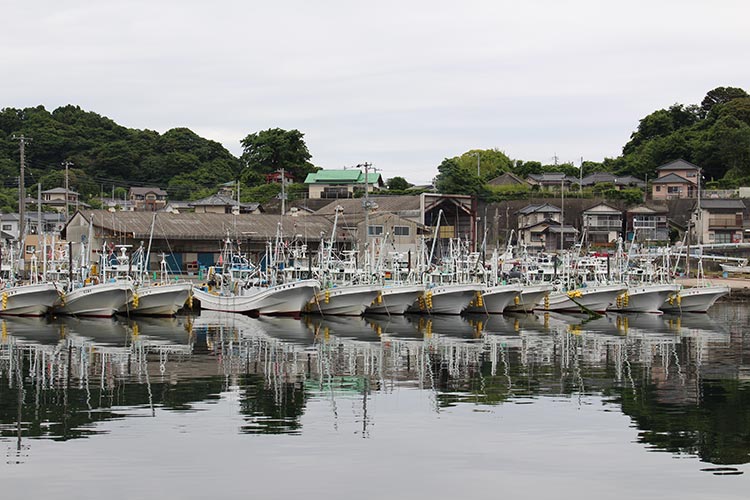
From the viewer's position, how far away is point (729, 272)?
7944 cm

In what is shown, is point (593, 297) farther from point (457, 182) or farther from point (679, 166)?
point (679, 166)

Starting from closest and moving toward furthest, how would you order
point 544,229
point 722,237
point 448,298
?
point 448,298
point 544,229
point 722,237

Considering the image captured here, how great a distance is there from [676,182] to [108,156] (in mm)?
64199

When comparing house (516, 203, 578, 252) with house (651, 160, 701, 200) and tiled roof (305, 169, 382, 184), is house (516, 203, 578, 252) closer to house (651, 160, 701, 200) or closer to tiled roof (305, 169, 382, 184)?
house (651, 160, 701, 200)

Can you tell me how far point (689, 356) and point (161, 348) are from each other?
58.1ft

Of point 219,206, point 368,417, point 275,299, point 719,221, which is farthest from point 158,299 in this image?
point 719,221

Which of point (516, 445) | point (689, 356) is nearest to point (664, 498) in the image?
point (516, 445)

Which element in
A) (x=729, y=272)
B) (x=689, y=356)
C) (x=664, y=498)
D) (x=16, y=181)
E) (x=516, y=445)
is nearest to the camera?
(x=664, y=498)

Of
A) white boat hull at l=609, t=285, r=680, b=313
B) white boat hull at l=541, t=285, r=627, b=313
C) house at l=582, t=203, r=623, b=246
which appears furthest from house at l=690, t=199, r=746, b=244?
white boat hull at l=541, t=285, r=627, b=313

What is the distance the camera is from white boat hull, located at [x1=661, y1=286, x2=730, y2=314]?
56938 millimetres

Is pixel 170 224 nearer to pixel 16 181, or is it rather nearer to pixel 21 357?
pixel 21 357

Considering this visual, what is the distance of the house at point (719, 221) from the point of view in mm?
89312

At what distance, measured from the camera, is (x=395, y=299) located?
2031 inches

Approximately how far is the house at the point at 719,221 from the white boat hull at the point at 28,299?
196ft
